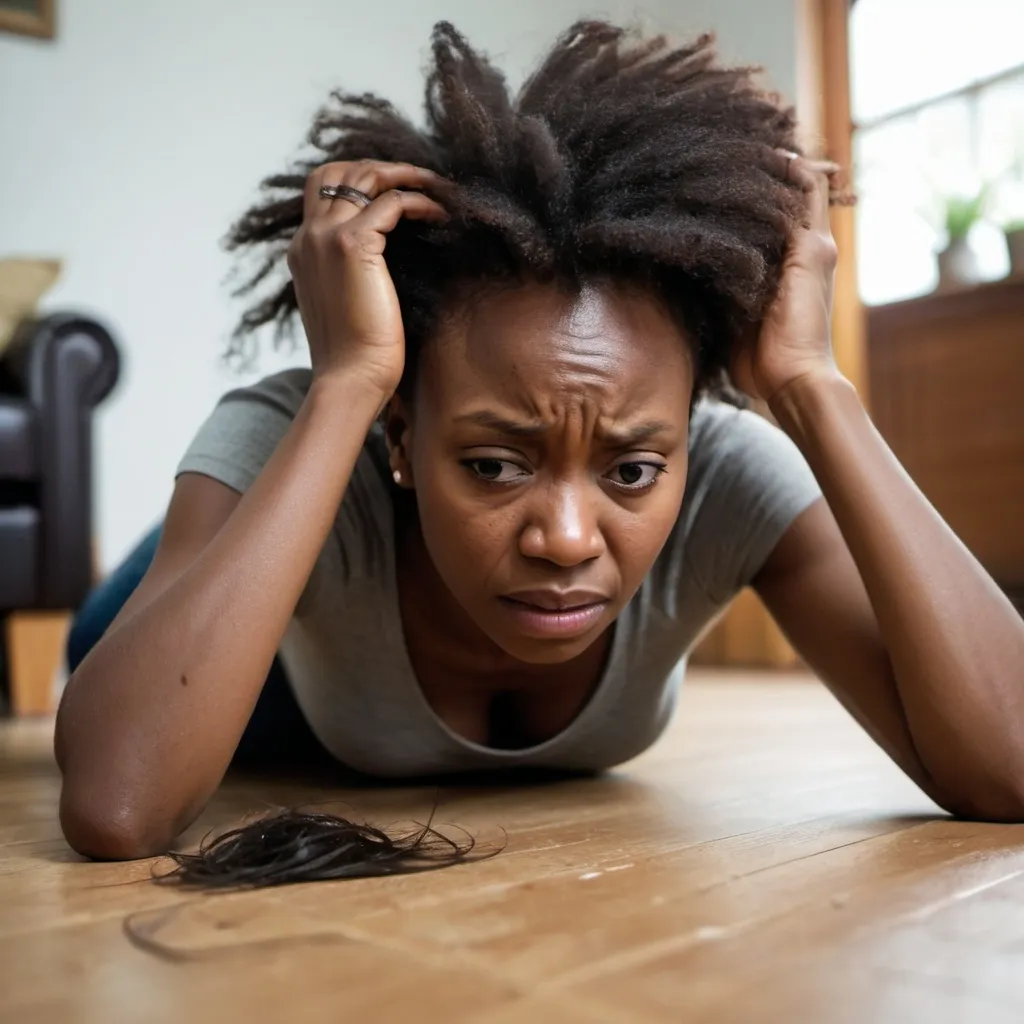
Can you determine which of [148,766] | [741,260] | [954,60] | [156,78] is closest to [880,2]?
[954,60]

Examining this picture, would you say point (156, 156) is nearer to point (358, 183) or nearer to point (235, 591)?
point (358, 183)

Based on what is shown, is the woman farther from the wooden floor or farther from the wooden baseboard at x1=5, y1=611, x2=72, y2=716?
the wooden baseboard at x1=5, y1=611, x2=72, y2=716

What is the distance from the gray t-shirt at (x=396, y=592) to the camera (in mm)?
1045

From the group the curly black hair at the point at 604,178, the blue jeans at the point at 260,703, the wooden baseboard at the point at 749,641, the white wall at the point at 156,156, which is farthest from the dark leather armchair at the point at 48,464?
the wooden baseboard at the point at 749,641

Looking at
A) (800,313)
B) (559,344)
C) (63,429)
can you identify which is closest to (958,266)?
(63,429)

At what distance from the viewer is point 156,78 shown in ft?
10.2

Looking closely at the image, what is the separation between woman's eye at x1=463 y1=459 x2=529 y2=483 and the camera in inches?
34.2

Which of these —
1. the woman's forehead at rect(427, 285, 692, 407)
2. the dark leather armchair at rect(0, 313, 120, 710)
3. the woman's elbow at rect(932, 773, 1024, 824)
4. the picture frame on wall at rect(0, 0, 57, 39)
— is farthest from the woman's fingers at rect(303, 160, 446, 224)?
the picture frame on wall at rect(0, 0, 57, 39)

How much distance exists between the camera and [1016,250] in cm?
306

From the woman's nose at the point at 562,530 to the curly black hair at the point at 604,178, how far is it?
0.54 ft

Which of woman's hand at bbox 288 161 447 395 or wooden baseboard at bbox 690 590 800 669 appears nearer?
woman's hand at bbox 288 161 447 395

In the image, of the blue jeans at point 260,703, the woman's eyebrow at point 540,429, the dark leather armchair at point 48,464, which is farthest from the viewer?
the dark leather armchair at point 48,464

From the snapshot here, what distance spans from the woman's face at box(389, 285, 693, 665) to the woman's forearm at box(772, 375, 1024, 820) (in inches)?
5.7

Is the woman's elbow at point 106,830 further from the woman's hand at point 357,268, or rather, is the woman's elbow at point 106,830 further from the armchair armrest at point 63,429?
the armchair armrest at point 63,429
